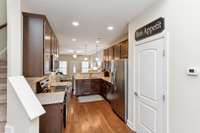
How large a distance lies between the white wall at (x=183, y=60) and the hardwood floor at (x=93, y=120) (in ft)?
5.12

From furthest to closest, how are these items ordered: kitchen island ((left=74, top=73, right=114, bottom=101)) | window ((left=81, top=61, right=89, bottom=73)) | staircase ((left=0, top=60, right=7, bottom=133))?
window ((left=81, top=61, right=89, bottom=73)) < kitchen island ((left=74, top=73, right=114, bottom=101)) < staircase ((left=0, top=60, right=7, bottom=133))

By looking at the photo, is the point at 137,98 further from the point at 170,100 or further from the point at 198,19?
the point at 198,19

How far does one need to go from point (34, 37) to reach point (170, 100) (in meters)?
2.57

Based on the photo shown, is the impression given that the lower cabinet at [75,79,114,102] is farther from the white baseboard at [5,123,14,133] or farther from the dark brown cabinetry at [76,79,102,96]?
the white baseboard at [5,123,14,133]

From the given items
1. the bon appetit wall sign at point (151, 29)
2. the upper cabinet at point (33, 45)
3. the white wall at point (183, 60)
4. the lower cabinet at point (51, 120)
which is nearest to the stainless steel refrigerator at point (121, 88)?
the bon appetit wall sign at point (151, 29)

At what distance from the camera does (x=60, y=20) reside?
3.04 meters

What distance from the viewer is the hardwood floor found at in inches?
118

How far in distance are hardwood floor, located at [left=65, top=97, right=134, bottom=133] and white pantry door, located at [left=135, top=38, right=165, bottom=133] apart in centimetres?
65

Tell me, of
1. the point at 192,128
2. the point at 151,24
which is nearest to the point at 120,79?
the point at 151,24

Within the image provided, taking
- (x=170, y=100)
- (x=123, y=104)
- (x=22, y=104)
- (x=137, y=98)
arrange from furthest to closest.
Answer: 1. (x=123, y=104)
2. (x=137, y=98)
3. (x=170, y=100)
4. (x=22, y=104)

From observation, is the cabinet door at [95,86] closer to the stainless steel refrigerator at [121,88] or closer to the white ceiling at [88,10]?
the stainless steel refrigerator at [121,88]

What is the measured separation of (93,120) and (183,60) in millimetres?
2743

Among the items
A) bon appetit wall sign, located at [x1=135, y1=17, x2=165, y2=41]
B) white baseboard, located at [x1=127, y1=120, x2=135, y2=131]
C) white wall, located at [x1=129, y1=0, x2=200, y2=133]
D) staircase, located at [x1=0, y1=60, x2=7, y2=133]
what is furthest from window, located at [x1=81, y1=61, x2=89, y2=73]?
white wall, located at [x1=129, y1=0, x2=200, y2=133]

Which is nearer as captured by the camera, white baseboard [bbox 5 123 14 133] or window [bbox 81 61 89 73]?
white baseboard [bbox 5 123 14 133]
